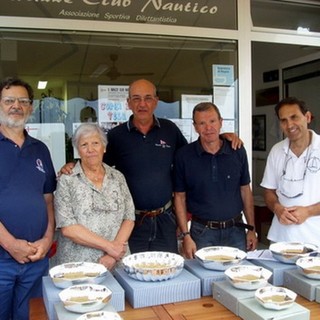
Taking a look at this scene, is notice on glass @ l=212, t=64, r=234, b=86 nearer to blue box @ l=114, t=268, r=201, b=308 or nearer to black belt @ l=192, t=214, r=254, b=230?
black belt @ l=192, t=214, r=254, b=230

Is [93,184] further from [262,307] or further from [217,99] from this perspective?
[217,99]

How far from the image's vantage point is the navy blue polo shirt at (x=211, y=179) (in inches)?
105

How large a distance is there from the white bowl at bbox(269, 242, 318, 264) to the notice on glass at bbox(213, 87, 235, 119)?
178 cm

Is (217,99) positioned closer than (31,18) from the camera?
No

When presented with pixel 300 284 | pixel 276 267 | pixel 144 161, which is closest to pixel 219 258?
pixel 276 267

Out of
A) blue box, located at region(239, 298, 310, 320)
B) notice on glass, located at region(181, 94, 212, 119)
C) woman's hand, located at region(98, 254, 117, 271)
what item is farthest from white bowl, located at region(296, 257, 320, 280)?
notice on glass, located at region(181, 94, 212, 119)

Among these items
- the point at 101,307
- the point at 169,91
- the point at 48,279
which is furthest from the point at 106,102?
the point at 101,307

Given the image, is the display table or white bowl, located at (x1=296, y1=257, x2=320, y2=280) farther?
white bowl, located at (x1=296, y1=257, x2=320, y2=280)

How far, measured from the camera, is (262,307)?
149 cm

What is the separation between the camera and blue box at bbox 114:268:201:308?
5.36 ft

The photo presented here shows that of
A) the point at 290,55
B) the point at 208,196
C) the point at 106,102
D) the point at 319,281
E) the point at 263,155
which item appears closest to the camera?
the point at 319,281

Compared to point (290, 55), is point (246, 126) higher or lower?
lower

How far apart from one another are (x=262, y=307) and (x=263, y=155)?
434 cm

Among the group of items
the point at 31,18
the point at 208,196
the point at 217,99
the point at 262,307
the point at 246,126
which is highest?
the point at 31,18
